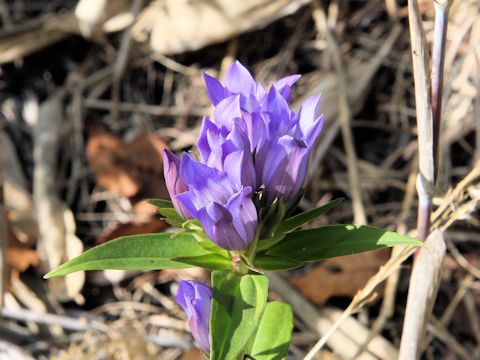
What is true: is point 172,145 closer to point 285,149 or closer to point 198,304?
point 198,304

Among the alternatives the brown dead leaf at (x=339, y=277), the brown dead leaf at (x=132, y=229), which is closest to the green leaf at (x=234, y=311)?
the brown dead leaf at (x=339, y=277)

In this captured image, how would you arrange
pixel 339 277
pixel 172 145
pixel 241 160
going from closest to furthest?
pixel 241 160, pixel 339 277, pixel 172 145

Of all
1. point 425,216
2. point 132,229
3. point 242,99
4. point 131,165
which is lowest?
point 132,229

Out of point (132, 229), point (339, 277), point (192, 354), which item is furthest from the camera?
point (132, 229)

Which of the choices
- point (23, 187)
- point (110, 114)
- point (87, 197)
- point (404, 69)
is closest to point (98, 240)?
point (87, 197)

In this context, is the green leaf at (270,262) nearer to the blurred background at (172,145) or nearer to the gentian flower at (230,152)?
the gentian flower at (230,152)

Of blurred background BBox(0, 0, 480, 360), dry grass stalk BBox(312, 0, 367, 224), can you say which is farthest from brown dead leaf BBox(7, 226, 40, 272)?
dry grass stalk BBox(312, 0, 367, 224)

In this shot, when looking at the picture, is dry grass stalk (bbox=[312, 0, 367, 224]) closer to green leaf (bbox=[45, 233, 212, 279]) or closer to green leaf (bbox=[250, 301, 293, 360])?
green leaf (bbox=[250, 301, 293, 360])

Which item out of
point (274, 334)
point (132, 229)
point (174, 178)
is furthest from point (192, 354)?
point (174, 178)

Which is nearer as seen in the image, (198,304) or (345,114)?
(198,304)
